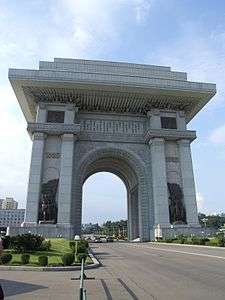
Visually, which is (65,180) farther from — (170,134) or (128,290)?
(128,290)

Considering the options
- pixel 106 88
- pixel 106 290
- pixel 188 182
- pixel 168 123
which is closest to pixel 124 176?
pixel 168 123

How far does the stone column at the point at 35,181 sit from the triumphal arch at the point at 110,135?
0.12 metres

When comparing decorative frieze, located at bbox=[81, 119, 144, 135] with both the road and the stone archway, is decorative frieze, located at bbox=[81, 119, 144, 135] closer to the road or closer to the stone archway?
the stone archway

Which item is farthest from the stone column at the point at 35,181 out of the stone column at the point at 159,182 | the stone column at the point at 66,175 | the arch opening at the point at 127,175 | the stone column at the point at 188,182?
the stone column at the point at 188,182

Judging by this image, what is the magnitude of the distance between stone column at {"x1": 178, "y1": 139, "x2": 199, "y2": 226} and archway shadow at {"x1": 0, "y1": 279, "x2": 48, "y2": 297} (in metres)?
34.7

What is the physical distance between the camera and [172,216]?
42.5 metres

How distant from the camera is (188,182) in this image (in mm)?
44469

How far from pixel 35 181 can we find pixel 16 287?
32.7m

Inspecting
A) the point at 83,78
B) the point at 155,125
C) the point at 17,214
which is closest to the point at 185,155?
the point at 155,125

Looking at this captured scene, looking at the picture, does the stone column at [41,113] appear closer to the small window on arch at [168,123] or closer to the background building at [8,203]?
the small window on arch at [168,123]

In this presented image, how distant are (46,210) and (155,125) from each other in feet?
61.5

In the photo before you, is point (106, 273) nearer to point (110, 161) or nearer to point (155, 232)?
point (155, 232)

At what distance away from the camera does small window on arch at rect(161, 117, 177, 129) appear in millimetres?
47594

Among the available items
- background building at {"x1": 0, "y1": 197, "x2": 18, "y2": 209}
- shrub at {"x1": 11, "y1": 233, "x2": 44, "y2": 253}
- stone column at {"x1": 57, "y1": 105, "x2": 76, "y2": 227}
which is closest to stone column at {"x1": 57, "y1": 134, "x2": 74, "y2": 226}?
stone column at {"x1": 57, "y1": 105, "x2": 76, "y2": 227}
